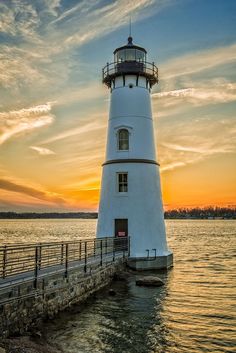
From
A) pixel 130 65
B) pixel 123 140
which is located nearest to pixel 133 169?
Answer: pixel 123 140

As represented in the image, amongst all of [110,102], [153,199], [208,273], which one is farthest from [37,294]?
[208,273]

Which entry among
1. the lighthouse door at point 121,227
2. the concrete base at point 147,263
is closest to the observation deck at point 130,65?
the lighthouse door at point 121,227

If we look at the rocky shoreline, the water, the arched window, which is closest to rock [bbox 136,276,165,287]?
the water

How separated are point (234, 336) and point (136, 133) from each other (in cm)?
1332

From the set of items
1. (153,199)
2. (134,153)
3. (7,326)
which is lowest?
(7,326)

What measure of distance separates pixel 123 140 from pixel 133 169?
6.22ft

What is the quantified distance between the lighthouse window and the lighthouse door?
1.76 m

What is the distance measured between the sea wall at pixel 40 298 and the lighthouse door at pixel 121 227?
5869 millimetres

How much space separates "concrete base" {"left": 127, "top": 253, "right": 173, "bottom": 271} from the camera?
21281 mm

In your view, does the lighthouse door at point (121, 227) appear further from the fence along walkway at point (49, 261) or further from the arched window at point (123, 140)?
the arched window at point (123, 140)

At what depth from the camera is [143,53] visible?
24.0 m

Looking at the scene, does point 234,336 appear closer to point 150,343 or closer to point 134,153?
point 150,343

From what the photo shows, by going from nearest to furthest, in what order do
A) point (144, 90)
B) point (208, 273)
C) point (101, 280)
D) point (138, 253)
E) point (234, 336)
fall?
point (234, 336) → point (101, 280) → point (138, 253) → point (144, 90) → point (208, 273)

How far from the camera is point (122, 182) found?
22562 millimetres
